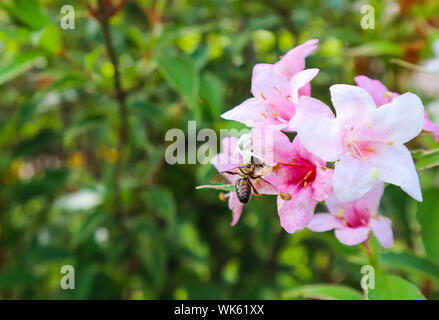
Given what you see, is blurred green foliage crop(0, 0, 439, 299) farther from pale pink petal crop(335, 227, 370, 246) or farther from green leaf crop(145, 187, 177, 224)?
pale pink petal crop(335, 227, 370, 246)

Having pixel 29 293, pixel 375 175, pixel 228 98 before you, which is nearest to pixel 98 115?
pixel 228 98

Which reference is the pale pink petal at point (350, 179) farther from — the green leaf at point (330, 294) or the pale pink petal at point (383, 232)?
the green leaf at point (330, 294)

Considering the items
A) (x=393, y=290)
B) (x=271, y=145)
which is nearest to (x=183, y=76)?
(x=271, y=145)

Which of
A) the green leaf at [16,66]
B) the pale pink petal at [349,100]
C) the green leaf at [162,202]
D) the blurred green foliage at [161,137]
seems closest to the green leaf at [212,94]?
the blurred green foliage at [161,137]

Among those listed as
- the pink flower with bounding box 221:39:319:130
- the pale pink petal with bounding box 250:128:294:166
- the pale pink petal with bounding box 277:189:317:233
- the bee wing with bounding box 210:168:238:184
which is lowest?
the pale pink petal with bounding box 277:189:317:233

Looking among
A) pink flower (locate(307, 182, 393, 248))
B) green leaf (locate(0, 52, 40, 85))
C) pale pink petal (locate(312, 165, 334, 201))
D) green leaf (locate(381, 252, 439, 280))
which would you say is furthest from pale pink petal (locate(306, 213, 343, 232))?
green leaf (locate(0, 52, 40, 85))

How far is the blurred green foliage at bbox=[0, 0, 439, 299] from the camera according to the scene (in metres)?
0.89

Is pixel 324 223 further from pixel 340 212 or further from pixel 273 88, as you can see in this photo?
pixel 273 88

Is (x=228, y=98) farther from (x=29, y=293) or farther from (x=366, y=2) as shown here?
(x=29, y=293)

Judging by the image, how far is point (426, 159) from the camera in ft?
1.67

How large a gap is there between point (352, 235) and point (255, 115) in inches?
7.6

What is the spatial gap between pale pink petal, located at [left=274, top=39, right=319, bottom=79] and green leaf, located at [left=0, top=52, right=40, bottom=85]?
484 millimetres

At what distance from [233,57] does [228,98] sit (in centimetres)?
11

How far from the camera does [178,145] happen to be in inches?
38.2
